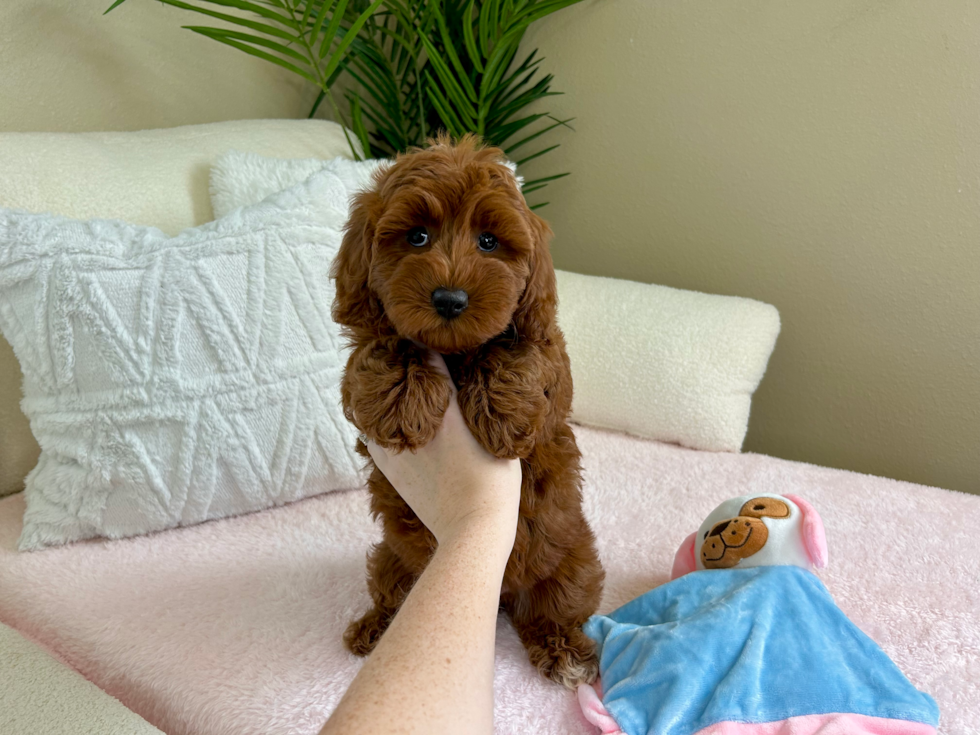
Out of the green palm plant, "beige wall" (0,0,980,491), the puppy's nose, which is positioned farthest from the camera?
the green palm plant

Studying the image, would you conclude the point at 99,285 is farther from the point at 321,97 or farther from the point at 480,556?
the point at 321,97

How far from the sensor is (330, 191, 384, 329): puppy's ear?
114 centimetres

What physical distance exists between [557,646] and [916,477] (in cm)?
172

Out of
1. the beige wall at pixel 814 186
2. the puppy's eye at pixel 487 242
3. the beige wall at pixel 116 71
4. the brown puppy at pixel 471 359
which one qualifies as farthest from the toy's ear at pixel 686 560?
the beige wall at pixel 116 71

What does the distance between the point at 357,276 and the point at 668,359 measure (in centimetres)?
135

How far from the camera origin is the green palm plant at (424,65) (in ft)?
8.11

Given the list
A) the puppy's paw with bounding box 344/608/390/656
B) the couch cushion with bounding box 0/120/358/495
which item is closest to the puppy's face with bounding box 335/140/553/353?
the puppy's paw with bounding box 344/608/390/656

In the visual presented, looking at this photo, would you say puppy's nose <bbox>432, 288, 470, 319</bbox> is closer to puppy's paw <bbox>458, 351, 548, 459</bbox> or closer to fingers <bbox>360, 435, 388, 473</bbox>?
puppy's paw <bbox>458, 351, 548, 459</bbox>

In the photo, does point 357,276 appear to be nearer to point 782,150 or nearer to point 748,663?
point 748,663

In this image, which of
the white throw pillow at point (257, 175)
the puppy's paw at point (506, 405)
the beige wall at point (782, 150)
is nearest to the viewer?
the puppy's paw at point (506, 405)

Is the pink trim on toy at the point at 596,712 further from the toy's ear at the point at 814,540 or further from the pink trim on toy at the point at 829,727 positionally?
the toy's ear at the point at 814,540

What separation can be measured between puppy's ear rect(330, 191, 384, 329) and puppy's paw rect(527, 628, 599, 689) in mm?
661

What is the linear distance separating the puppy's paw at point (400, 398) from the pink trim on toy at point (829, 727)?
0.64 meters

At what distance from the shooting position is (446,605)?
871 mm
